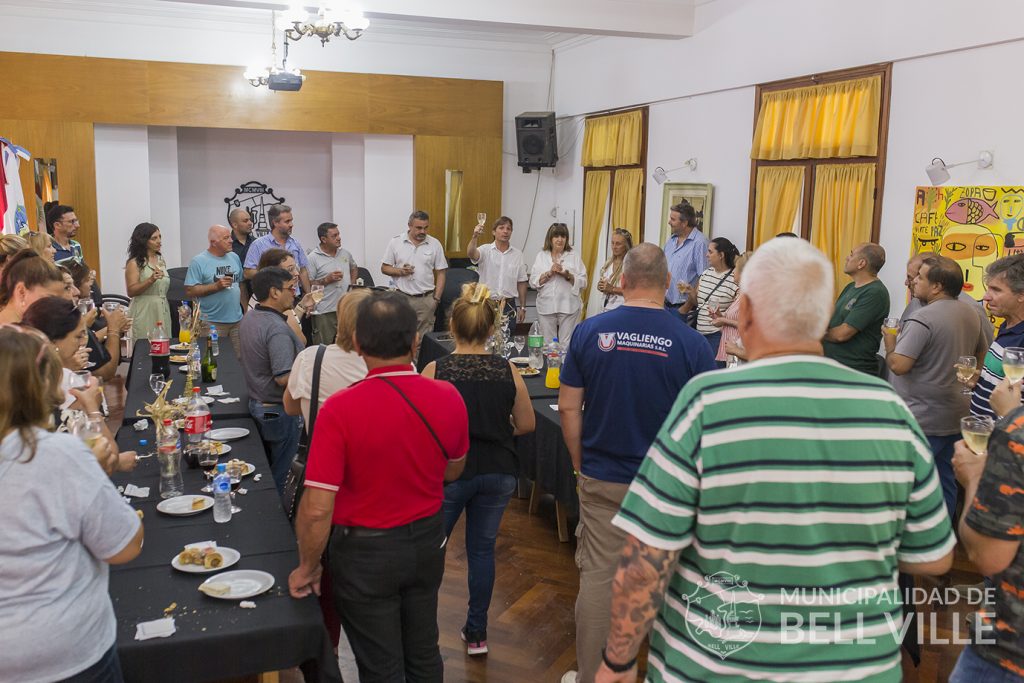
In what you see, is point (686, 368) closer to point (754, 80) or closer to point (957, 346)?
point (957, 346)

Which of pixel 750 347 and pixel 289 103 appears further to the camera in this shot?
pixel 289 103

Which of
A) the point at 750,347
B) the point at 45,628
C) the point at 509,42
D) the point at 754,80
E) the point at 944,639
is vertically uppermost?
the point at 509,42

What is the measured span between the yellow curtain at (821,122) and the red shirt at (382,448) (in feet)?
15.4

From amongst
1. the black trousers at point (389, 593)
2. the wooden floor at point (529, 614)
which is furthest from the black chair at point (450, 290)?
the black trousers at point (389, 593)

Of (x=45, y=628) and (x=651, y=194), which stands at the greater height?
(x=651, y=194)

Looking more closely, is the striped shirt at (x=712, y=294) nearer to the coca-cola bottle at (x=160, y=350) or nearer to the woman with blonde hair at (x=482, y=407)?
the woman with blonde hair at (x=482, y=407)

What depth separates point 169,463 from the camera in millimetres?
3047

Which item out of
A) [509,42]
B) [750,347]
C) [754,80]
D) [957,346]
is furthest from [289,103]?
[750,347]

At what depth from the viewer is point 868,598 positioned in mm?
1469

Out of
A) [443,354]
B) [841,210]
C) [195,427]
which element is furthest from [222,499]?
[841,210]

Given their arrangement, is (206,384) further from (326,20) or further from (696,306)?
(696,306)

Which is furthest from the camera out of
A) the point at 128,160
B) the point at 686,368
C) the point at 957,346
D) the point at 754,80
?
the point at 128,160

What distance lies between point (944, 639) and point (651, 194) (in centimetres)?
575

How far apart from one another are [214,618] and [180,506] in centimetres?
81
